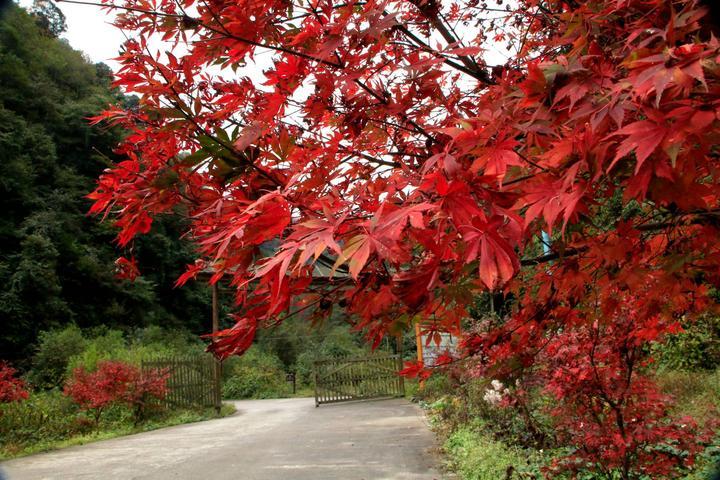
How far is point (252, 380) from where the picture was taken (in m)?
21.1

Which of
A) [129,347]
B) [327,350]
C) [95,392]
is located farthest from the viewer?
[327,350]

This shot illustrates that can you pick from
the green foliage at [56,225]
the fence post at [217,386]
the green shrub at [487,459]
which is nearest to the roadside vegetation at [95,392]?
the fence post at [217,386]

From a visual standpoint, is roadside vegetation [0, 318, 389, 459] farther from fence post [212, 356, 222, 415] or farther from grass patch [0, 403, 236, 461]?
fence post [212, 356, 222, 415]

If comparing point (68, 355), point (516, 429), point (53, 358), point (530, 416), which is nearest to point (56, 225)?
point (68, 355)

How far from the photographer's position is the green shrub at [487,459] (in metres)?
4.17

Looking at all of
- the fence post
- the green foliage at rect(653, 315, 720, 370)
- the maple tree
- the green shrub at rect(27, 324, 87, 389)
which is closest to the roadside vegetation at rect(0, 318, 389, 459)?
the green shrub at rect(27, 324, 87, 389)

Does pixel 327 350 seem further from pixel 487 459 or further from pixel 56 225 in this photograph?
pixel 487 459

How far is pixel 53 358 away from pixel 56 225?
9341 mm

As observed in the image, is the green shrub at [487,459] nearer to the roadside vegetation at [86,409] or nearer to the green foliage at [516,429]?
the green foliage at [516,429]

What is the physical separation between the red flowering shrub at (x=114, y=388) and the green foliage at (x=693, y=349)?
9.63 metres

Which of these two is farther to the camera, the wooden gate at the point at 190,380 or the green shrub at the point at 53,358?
the green shrub at the point at 53,358

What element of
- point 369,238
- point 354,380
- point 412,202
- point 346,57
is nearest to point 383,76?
point 346,57

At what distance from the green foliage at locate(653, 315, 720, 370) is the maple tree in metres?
4.54

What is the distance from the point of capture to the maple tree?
1.01 m
